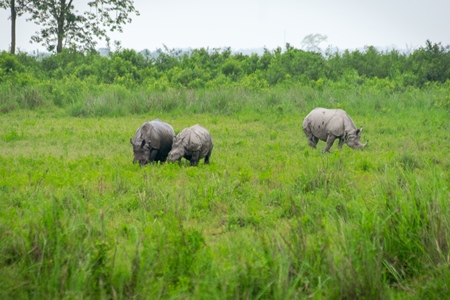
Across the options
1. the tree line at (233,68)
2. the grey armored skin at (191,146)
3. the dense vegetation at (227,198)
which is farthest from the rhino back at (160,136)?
the tree line at (233,68)

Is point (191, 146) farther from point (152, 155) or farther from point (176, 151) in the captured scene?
point (152, 155)

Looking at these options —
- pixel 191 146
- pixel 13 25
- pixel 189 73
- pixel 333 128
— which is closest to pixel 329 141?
pixel 333 128

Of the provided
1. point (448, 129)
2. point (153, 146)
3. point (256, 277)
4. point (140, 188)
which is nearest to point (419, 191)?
point (256, 277)

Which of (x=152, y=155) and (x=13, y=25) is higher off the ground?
(x=13, y=25)

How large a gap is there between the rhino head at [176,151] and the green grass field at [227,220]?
231mm

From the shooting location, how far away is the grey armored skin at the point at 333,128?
46.4ft

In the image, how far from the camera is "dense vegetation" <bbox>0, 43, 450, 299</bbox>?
16.6 ft

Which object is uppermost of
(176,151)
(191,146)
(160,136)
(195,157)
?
(160,136)

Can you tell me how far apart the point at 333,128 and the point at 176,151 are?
381 centimetres

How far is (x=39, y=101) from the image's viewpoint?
22703 mm

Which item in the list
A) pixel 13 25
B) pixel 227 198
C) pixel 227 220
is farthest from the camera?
pixel 13 25

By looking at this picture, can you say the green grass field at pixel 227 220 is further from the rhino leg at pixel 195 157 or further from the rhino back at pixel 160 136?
the rhino back at pixel 160 136

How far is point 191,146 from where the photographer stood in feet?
39.9

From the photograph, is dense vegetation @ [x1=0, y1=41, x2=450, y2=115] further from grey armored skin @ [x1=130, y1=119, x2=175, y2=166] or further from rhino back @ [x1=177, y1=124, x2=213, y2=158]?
rhino back @ [x1=177, y1=124, x2=213, y2=158]
